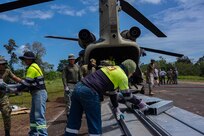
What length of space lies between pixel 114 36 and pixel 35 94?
5893 mm

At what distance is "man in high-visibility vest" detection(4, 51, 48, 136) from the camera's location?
7.17m

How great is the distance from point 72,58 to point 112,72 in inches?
220

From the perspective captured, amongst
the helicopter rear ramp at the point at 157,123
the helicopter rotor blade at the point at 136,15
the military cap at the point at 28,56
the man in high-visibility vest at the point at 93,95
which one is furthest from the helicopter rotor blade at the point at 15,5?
the man in high-visibility vest at the point at 93,95

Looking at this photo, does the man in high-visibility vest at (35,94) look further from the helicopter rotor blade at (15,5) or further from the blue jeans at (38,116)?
the helicopter rotor blade at (15,5)

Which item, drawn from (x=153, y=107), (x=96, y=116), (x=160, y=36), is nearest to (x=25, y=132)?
(x=153, y=107)

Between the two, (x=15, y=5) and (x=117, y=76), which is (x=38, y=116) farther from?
(x=15, y=5)

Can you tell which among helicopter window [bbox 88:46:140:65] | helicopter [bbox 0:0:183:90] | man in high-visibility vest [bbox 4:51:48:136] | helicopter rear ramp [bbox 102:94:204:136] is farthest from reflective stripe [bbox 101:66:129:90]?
helicopter window [bbox 88:46:140:65]

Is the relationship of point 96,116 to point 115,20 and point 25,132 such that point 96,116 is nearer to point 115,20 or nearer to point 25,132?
point 25,132

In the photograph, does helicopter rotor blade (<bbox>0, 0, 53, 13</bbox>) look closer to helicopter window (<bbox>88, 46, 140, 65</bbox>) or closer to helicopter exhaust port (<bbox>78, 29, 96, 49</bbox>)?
helicopter exhaust port (<bbox>78, 29, 96, 49</bbox>)

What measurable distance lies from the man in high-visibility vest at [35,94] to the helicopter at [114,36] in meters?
4.74

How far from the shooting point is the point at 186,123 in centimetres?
716

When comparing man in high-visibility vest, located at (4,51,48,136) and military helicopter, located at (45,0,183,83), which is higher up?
military helicopter, located at (45,0,183,83)

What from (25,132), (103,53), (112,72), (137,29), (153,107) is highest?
(137,29)

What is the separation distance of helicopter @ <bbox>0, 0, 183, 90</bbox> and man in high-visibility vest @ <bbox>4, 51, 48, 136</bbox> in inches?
187
